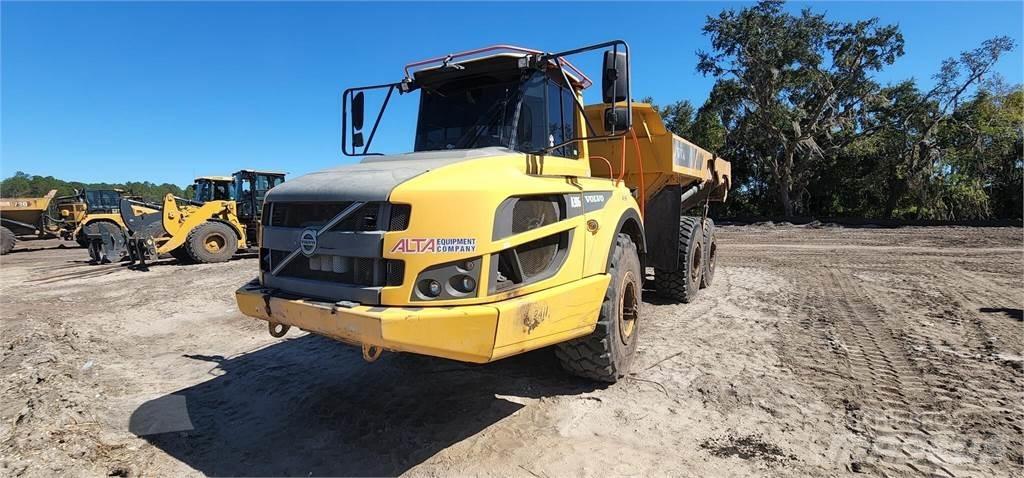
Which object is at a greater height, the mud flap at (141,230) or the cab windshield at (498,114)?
the cab windshield at (498,114)

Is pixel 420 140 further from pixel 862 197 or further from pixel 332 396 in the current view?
pixel 862 197

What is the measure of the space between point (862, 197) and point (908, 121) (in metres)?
4.13

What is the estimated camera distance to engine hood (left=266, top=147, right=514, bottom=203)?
2.96 m

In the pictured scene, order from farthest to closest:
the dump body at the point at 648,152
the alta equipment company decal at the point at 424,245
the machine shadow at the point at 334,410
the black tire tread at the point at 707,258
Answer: the black tire tread at the point at 707,258
the dump body at the point at 648,152
the machine shadow at the point at 334,410
the alta equipment company decal at the point at 424,245

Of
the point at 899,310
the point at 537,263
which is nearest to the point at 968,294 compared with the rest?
the point at 899,310

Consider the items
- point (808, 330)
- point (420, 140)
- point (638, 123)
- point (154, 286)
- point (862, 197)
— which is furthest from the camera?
point (862, 197)

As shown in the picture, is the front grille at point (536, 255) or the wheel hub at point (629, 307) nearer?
the front grille at point (536, 255)

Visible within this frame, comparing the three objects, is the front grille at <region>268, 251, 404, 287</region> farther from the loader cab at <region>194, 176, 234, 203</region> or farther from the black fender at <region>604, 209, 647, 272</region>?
the loader cab at <region>194, 176, 234, 203</region>

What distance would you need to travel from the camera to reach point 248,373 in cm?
468

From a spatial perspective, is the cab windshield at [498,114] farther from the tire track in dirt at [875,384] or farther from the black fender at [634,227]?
the tire track in dirt at [875,384]

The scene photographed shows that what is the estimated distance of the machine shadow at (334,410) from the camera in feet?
10.4

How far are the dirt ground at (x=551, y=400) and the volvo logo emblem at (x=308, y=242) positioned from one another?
4.01 ft

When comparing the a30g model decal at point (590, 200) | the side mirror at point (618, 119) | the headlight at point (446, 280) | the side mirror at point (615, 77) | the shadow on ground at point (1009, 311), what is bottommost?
the shadow on ground at point (1009, 311)

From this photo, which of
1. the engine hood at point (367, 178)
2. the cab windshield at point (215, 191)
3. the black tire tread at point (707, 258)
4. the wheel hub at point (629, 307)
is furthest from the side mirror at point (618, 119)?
the cab windshield at point (215, 191)
